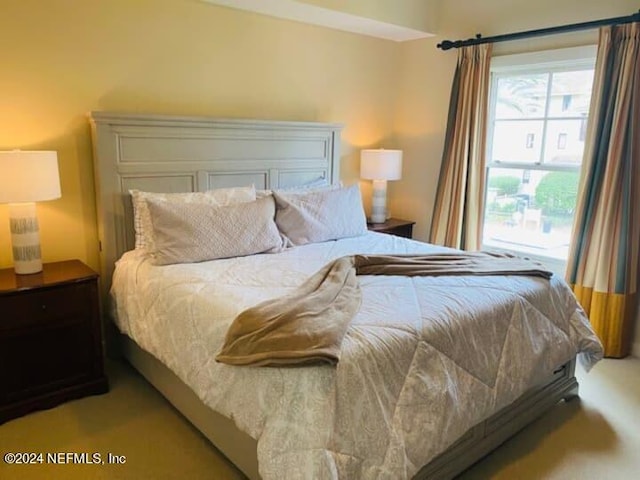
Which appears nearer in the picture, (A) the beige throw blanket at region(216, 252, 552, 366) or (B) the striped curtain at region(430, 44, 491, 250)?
(A) the beige throw blanket at region(216, 252, 552, 366)

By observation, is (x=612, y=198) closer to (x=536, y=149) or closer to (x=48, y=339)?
(x=536, y=149)

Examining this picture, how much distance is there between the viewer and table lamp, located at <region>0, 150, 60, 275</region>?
7.60 feet

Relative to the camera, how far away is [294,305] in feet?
6.02

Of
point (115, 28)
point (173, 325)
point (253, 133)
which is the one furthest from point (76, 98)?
point (173, 325)

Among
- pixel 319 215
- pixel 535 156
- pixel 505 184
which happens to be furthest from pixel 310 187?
pixel 535 156

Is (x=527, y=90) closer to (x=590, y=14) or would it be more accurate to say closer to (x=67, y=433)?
(x=590, y=14)

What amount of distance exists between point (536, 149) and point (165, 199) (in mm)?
2786

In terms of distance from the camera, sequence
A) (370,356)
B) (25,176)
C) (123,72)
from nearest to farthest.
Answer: (370,356)
(25,176)
(123,72)

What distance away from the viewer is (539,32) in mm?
3438

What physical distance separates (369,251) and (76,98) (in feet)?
6.42

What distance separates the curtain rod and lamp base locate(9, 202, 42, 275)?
10.8ft

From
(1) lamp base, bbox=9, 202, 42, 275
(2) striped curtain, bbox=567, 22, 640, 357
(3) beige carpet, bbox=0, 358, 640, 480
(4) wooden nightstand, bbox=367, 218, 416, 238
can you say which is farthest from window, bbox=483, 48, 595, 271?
(1) lamp base, bbox=9, 202, 42, 275

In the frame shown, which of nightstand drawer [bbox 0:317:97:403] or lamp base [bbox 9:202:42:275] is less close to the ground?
lamp base [bbox 9:202:42:275]

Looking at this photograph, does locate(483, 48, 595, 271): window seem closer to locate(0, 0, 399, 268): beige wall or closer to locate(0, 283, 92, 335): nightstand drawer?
locate(0, 0, 399, 268): beige wall
